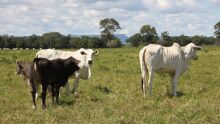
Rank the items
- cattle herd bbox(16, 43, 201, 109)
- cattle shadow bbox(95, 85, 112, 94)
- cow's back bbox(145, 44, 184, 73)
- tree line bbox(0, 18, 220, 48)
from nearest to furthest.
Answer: cattle herd bbox(16, 43, 201, 109)
cow's back bbox(145, 44, 184, 73)
cattle shadow bbox(95, 85, 112, 94)
tree line bbox(0, 18, 220, 48)

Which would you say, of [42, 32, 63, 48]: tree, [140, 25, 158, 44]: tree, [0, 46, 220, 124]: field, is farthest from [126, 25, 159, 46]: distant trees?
[0, 46, 220, 124]: field

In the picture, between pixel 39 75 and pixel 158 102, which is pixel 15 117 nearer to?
pixel 39 75

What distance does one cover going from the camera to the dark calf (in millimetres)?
12352

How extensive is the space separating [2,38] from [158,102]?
94.4 meters

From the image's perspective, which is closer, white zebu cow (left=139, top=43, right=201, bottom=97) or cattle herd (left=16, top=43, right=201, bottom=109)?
cattle herd (left=16, top=43, right=201, bottom=109)

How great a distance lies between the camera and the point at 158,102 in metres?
13.1

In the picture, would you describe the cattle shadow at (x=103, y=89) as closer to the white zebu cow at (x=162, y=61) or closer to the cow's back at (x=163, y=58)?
the white zebu cow at (x=162, y=61)

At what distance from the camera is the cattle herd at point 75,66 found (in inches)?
491

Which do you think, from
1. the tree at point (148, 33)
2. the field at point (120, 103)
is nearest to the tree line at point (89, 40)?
the tree at point (148, 33)

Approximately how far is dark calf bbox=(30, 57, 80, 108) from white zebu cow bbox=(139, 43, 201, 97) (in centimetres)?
261

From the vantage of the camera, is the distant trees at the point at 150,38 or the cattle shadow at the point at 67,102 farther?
the distant trees at the point at 150,38

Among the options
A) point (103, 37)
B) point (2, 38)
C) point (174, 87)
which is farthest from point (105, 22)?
point (174, 87)

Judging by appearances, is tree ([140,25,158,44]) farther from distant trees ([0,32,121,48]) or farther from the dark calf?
the dark calf

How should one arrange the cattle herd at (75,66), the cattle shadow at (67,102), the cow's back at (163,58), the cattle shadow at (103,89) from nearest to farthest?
the cattle herd at (75,66)
the cattle shadow at (67,102)
the cow's back at (163,58)
the cattle shadow at (103,89)
